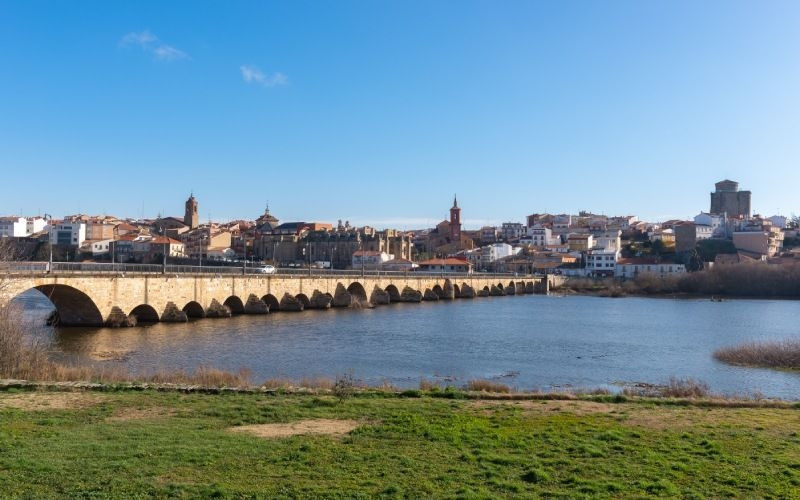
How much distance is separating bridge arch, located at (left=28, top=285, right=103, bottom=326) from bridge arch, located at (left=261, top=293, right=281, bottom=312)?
19530 millimetres

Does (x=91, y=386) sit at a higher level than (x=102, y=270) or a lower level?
lower

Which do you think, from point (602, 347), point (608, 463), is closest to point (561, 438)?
point (608, 463)

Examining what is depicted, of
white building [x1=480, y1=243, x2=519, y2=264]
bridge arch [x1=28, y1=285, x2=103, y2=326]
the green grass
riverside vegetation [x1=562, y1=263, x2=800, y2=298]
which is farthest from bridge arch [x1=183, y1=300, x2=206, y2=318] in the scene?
white building [x1=480, y1=243, x2=519, y2=264]

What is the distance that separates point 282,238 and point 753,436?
148 meters

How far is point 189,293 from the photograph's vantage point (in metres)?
45.9

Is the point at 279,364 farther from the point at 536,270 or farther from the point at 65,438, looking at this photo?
the point at 536,270

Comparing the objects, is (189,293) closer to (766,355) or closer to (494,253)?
(766,355)

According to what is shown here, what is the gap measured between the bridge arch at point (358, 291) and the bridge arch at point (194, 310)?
2513 cm

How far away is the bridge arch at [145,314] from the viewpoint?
140 ft

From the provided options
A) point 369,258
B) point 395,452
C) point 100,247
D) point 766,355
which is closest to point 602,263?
point 369,258

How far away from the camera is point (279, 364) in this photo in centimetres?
2831

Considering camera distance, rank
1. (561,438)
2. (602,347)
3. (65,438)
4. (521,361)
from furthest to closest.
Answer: (602,347), (521,361), (561,438), (65,438)

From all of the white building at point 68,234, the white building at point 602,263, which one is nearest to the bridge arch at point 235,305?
the white building at point 602,263

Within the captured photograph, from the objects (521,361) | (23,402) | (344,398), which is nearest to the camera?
(23,402)
